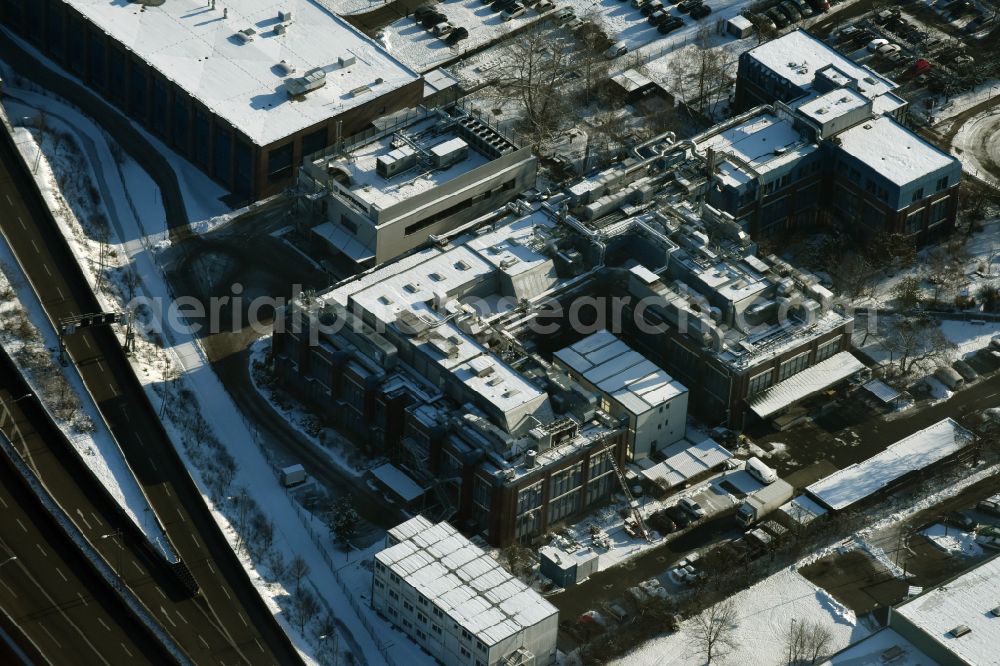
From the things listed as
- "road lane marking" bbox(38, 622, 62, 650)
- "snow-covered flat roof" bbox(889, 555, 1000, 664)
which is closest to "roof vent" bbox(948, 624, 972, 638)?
"snow-covered flat roof" bbox(889, 555, 1000, 664)

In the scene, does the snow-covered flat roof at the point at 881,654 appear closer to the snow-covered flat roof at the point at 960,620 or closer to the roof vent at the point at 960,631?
the snow-covered flat roof at the point at 960,620

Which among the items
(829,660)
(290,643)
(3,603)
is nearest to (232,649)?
(290,643)

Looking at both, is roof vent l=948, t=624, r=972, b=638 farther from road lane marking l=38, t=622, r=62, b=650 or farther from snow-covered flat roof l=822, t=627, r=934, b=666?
road lane marking l=38, t=622, r=62, b=650

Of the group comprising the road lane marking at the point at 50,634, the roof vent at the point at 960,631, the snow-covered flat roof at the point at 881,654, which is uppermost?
the roof vent at the point at 960,631

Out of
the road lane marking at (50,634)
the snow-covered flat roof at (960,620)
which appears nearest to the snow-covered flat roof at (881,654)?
the snow-covered flat roof at (960,620)

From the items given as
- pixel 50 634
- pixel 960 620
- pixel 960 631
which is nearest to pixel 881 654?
pixel 960 631

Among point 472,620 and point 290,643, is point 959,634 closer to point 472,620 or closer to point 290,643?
point 472,620
